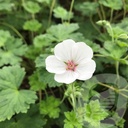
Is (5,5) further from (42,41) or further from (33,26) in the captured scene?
(42,41)

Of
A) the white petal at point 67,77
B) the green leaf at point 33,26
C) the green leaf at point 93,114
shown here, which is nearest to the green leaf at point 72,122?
the green leaf at point 93,114

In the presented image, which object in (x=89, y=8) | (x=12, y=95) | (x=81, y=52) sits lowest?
(x=12, y=95)

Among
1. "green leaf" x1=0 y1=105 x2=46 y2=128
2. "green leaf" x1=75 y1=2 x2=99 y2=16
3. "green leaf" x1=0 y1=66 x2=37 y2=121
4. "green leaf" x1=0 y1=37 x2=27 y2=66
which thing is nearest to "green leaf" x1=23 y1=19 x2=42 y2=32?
"green leaf" x1=0 y1=37 x2=27 y2=66

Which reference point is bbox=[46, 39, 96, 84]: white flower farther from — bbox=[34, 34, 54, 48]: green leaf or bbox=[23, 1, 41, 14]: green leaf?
bbox=[23, 1, 41, 14]: green leaf

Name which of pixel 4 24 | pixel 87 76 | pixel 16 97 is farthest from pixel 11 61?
pixel 87 76

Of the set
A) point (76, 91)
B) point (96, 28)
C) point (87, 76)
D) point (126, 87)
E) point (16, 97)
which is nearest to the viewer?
point (87, 76)

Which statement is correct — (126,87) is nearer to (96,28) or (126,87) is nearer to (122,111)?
(122,111)

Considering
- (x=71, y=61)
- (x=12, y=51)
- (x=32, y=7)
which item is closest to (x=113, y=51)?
(x=71, y=61)
